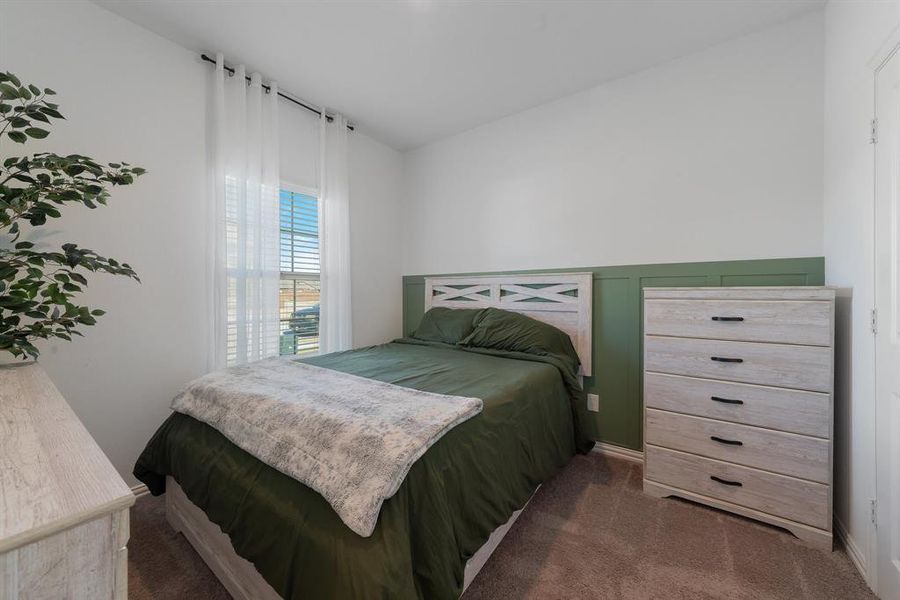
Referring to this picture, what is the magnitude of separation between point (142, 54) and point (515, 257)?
269cm

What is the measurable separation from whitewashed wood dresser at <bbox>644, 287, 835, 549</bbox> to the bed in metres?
0.50

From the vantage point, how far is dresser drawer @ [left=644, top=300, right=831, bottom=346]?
1558 millimetres

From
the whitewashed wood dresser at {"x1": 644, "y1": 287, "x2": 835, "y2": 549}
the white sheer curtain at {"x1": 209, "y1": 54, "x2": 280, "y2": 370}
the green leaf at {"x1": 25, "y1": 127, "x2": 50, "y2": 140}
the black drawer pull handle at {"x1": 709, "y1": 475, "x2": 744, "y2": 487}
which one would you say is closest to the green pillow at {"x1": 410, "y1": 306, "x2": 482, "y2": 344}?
the white sheer curtain at {"x1": 209, "y1": 54, "x2": 280, "y2": 370}

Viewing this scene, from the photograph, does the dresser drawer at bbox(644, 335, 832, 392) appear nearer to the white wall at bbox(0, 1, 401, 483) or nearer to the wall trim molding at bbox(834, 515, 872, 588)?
the wall trim molding at bbox(834, 515, 872, 588)

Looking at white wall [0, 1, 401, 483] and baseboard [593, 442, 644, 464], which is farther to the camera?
baseboard [593, 442, 644, 464]

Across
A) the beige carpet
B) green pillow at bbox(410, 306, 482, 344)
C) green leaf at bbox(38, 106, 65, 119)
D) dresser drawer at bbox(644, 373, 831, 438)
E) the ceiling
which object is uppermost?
the ceiling

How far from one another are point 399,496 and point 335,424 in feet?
1.05

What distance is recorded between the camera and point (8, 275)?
49.7 inches

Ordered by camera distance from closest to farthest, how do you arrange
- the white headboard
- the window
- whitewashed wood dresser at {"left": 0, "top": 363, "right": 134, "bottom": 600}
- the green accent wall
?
whitewashed wood dresser at {"left": 0, "top": 363, "right": 134, "bottom": 600} < the green accent wall < the white headboard < the window

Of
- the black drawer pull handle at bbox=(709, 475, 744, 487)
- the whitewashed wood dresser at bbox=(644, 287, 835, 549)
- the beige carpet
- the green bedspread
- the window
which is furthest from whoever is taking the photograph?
the window

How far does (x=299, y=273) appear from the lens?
9.01 feet

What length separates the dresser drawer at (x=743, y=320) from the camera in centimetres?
156

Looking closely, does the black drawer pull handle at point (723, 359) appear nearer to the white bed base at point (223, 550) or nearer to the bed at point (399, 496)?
the bed at point (399, 496)

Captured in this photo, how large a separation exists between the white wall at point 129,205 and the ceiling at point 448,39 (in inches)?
9.9
